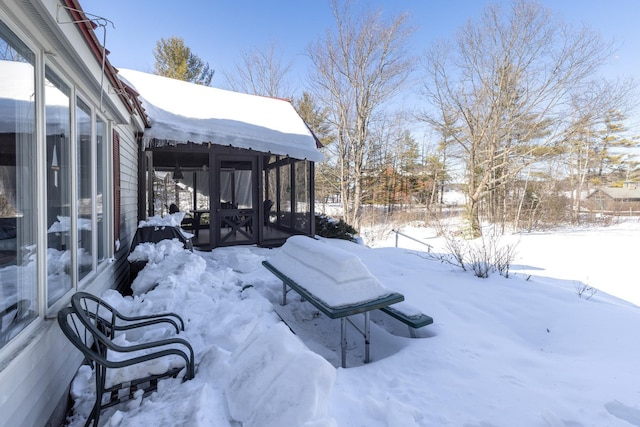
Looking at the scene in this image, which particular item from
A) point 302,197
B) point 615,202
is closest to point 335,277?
point 302,197

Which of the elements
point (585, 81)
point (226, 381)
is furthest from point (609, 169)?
point (226, 381)

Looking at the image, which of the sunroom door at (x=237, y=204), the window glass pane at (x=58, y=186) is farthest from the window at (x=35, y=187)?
the sunroom door at (x=237, y=204)

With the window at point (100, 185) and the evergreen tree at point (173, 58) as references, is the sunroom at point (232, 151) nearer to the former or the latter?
the window at point (100, 185)

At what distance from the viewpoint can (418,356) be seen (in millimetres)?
2742

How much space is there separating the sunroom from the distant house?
2219 cm

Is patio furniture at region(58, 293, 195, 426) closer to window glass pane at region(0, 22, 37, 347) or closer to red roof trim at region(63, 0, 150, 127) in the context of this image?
window glass pane at region(0, 22, 37, 347)

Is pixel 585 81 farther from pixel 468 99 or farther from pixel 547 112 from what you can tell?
pixel 468 99

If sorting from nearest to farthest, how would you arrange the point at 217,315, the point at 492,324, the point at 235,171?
the point at 217,315
the point at 492,324
the point at 235,171

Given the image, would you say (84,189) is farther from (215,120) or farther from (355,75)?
(355,75)

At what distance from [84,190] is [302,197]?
22.1 ft

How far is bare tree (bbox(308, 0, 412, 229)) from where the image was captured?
1702cm

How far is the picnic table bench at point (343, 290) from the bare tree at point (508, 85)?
12887 mm

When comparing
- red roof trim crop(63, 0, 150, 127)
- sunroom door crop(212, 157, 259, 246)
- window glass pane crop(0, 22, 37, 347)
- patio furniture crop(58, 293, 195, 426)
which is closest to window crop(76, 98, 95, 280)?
red roof trim crop(63, 0, 150, 127)

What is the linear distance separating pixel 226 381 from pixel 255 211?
6301 millimetres
